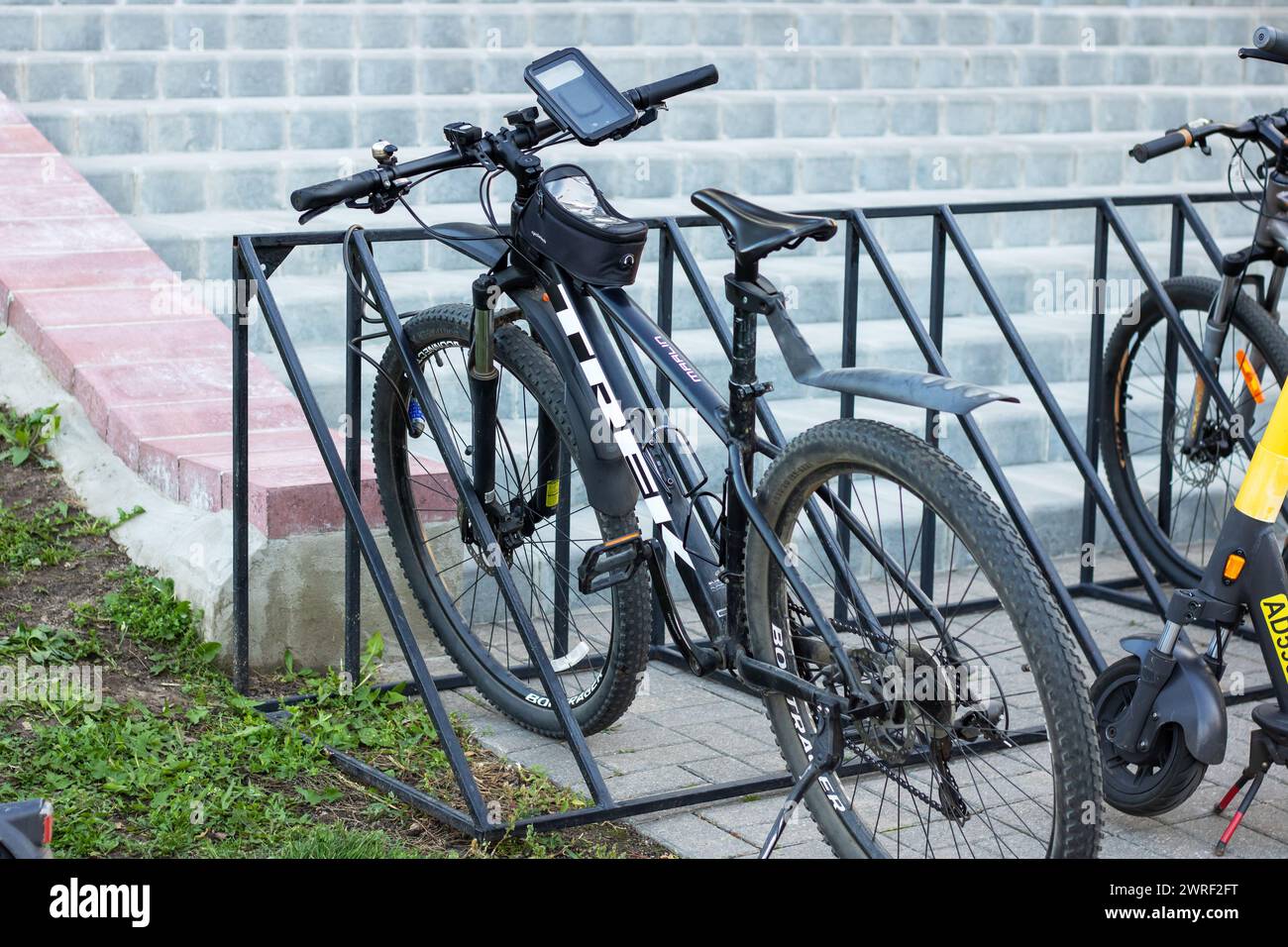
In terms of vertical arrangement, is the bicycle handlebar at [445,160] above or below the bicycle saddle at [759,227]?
above

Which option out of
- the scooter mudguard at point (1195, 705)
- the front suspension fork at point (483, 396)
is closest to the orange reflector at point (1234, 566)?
the scooter mudguard at point (1195, 705)

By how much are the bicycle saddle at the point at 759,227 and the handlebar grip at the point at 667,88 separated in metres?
0.41

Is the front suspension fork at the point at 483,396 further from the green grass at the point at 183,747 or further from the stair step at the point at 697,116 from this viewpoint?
the stair step at the point at 697,116

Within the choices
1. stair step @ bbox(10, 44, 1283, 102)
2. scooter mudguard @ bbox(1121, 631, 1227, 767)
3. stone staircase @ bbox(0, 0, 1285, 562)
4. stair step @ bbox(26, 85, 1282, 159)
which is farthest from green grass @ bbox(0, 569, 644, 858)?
stair step @ bbox(10, 44, 1283, 102)

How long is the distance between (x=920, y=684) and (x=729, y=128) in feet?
16.6

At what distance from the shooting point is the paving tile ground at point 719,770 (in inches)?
138

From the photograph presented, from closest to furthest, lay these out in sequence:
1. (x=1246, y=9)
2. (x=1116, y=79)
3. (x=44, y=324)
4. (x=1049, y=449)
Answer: (x=44, y=324) → (x=1049, y=449) → (x=1116, y=79) → (x=1246, y=9)

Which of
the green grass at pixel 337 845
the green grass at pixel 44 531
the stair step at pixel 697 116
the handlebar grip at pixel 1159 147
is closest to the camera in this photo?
the green grass at pixel 337 845

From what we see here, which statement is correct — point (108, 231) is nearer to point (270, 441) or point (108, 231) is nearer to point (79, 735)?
point (270, 441)

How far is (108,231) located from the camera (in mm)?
5457

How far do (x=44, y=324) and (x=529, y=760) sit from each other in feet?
6.82

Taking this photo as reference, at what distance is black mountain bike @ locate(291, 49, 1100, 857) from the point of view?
2.89 metres

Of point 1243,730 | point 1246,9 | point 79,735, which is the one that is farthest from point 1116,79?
point 79,735

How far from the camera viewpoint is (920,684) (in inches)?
116
